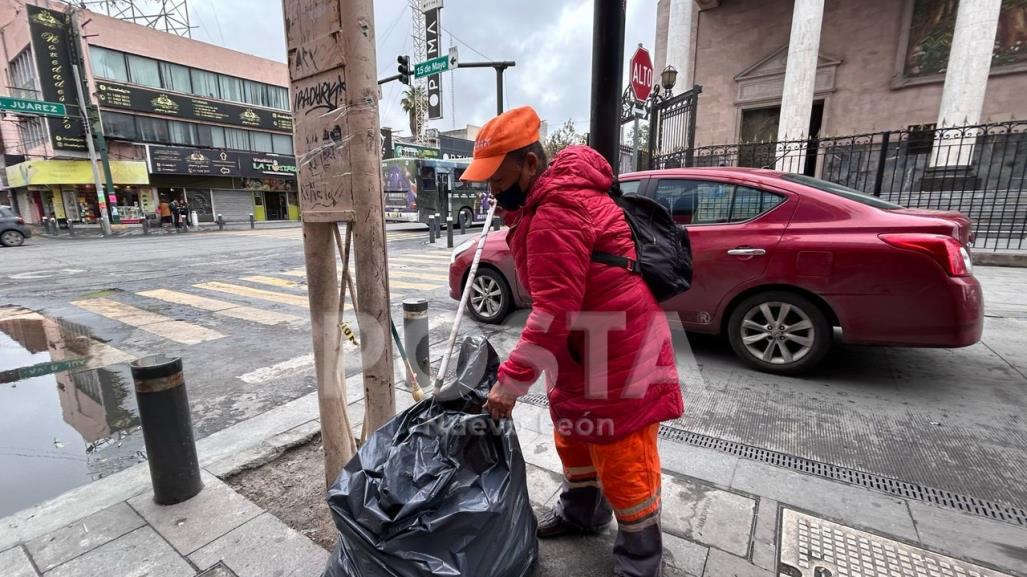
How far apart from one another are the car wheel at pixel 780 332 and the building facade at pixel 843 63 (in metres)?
12.2

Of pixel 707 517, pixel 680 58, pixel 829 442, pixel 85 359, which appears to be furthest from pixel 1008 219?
pixel 85 359

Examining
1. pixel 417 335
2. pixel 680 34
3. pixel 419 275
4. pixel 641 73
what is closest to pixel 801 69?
pixel 680 34

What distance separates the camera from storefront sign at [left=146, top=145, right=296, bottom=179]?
2828 cm

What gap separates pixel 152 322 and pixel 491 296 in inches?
174

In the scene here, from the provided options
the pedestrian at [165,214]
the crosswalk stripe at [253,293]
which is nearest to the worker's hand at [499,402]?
the crosswalk stripe at [253,293]

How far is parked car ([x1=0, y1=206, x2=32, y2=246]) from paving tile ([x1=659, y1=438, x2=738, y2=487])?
23850 millimetres

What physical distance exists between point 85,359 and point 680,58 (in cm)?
1801

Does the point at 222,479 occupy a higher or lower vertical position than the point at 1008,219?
lower

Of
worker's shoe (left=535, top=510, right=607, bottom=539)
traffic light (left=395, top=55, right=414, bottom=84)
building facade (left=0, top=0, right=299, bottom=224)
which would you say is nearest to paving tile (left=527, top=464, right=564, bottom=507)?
worker's shoe (left=535, top=510, right=607, bottom=539)

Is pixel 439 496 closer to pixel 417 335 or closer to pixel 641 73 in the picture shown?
pixel 417 335

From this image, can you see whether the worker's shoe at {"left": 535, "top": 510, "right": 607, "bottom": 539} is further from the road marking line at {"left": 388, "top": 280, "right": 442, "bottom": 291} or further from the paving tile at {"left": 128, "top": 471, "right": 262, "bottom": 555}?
the road marking line at {"left": 388, "top": 280, "right": 442, "bottom": 291}

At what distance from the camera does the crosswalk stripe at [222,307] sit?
253 inches

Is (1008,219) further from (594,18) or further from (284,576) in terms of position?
(284,576)

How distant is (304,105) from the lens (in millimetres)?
2051
